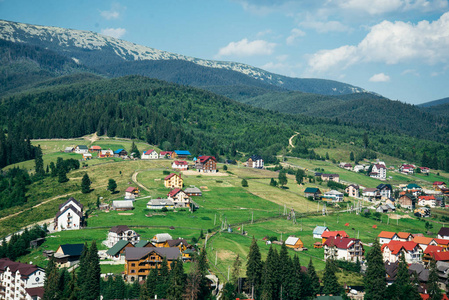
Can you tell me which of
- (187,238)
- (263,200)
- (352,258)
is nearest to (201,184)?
(263,200)

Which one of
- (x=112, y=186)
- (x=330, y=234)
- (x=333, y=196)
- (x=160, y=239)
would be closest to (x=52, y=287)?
(x=160, y=239)

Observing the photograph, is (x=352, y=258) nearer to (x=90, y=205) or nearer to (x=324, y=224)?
(x=324, y=224)

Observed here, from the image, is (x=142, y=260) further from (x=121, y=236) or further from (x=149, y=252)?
(x=121, y=236)

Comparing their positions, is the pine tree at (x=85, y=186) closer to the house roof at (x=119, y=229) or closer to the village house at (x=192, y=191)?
the village house at (x=192, y=191)

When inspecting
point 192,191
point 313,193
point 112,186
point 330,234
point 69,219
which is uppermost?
point 112,186

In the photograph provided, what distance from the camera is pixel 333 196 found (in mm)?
155625

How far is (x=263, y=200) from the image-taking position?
470 feet

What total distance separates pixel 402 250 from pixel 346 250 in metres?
12.3

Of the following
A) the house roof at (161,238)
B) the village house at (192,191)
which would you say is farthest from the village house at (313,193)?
the house roof at (161,238)

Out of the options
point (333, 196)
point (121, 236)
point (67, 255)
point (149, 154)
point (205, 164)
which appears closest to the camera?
point (67, 255)

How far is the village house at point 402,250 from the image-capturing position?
329 ft

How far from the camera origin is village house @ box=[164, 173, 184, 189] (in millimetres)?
142125

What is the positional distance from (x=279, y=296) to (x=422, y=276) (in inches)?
1085

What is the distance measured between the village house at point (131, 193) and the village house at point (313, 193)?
56.6 meters
